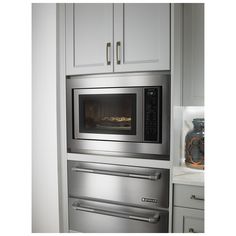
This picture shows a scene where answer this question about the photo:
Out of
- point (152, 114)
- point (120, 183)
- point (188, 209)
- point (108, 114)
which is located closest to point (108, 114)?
point (108, 114)

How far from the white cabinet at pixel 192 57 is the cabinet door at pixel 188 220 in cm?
71

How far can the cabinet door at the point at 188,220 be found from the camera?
154 centimetres

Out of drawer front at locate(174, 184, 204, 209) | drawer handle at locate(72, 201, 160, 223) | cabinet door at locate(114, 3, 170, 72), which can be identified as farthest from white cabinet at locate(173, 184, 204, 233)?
cabinet door at locate(114, 3, 170, 72)

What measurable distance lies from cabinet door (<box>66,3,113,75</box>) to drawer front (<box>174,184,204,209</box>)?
892 millimetres

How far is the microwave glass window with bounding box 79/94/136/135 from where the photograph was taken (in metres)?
1.80

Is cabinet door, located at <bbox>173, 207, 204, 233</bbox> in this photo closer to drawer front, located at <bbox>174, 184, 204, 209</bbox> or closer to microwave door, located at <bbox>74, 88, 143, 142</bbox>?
drawer front, located at <bbox>174, 184, 204, 209</bbox>

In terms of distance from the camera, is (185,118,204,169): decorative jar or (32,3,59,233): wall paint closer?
(185,118,204,169): decorative jar

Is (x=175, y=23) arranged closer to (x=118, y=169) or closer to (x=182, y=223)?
(x=118, y=169)

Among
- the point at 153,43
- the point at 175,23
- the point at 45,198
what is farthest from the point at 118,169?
the point at 175,23

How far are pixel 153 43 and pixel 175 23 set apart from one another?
0.18m

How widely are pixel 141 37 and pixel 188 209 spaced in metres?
1.10

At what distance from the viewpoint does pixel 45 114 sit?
2.01m

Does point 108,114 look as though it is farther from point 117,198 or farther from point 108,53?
point 117,198
